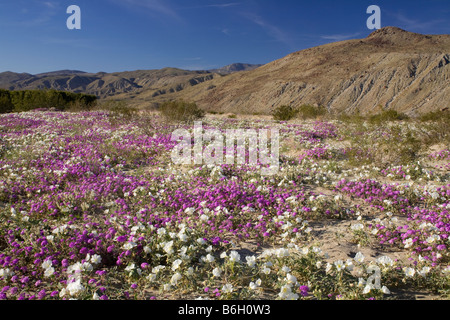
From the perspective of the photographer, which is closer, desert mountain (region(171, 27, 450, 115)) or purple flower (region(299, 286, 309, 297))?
purple flower (region(299, 286, 309, 297))

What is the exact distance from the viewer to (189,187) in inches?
229

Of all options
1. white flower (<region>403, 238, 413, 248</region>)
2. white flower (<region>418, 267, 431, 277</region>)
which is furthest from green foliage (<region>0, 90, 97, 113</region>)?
white flower (<region>418, 267, 431, 277</region>)

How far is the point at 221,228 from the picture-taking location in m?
4.19

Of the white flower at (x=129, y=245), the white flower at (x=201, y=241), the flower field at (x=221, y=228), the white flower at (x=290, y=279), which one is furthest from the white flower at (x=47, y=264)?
the white flower at (x=290, y=279)

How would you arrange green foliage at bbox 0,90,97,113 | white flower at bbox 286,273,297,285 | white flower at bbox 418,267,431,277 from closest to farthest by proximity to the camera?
white flower at bbox 286,273,297,285 < white flower at bbox 418,267,431,277 < green foliage at bbox 0,90,97,113

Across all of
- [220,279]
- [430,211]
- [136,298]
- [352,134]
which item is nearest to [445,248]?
[430,211]

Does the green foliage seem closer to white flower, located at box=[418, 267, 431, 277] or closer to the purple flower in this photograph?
the purple flower

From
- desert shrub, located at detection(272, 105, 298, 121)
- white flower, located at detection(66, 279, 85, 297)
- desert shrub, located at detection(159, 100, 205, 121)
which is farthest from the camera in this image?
desert shrub, located at detection(272, 105, 298, 121)

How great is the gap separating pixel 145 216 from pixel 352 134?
9.46 meters

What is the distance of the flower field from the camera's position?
113 inches

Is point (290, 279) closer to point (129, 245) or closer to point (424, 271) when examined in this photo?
point (424, 271)

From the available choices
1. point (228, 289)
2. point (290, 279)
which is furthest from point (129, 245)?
point (290, 279)

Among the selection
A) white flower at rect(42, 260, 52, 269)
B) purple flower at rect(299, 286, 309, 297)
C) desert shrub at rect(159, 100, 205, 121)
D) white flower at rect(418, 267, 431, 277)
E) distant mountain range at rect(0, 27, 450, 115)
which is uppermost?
distant mountain range at rect(0, 27, 450, 115)

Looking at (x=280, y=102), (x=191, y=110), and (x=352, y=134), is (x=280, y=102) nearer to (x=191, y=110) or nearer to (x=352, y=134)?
(x=191, y=110)
